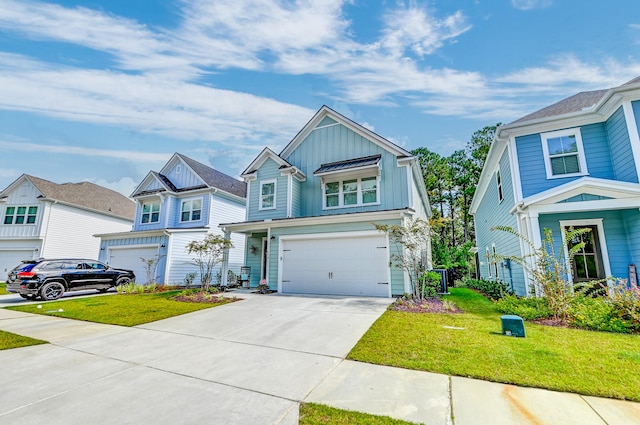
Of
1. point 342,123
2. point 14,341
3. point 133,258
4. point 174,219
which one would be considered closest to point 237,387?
point 14,341

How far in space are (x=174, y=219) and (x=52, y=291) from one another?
7540mm

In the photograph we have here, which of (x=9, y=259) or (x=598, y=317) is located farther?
(x=9, y=259)

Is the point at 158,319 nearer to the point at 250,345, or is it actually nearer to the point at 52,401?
the point at 250,345

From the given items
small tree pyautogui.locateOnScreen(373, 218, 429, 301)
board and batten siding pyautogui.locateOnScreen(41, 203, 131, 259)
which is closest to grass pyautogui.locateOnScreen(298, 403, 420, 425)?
small tree pyautogui.locateOnScreen(373, 218, 429, 301)

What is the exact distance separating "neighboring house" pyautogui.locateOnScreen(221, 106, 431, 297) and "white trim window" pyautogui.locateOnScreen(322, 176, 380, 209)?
5cm

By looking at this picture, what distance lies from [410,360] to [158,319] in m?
6.41

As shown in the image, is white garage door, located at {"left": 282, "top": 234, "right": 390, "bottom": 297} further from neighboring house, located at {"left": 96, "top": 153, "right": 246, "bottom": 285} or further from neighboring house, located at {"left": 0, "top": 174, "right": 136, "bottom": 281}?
neighboring house, located at {"left": 0, "top": 174, "right": 136, "bottom": 281}

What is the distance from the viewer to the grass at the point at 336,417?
98.0 inches

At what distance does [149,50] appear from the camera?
981cm

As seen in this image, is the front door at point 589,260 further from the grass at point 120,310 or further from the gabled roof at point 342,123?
the grass at point 120,310

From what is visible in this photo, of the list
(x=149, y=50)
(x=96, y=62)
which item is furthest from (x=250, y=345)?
(x=96, y=62)

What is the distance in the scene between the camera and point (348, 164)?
13.3 metres

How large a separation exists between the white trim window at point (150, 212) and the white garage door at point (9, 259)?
28.0 feet

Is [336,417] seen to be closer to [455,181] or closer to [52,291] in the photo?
[52,291]
